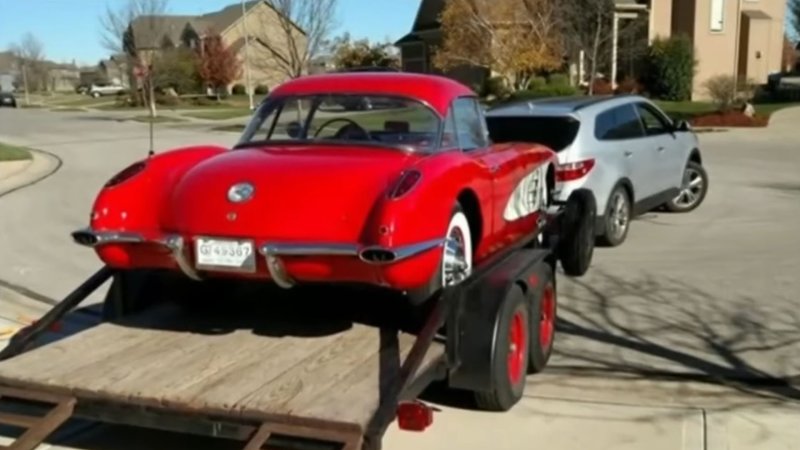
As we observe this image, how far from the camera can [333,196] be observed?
16.0 feet

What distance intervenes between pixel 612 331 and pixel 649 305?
83 centimetres

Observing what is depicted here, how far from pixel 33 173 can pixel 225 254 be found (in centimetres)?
1639

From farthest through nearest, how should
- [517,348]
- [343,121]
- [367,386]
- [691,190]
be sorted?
[691,190] → [343,121] → [517,348] → [367,386]

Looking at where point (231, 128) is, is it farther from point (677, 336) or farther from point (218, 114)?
point (677, 336)

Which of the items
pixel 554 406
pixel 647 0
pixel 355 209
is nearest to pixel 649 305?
pixel 554 406

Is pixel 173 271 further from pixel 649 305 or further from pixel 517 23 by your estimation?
pixel 517 23

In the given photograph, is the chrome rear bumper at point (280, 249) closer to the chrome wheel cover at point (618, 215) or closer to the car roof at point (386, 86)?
the car roof at point (386, 86)

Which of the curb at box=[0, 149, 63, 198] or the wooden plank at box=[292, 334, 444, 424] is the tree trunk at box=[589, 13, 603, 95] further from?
the wooden plank at box=[292, 334, 444, 424]

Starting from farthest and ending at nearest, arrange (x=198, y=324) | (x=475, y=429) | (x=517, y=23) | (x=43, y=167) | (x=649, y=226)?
(x=517, y=23) < (x=43, y=167) < (x=649, y=226) < (x=198, y=324) < (x=475, y=429)

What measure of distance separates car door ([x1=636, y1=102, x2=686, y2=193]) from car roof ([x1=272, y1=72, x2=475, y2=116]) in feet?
18.1

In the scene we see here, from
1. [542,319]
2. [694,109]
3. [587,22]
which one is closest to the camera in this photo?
[542,319]

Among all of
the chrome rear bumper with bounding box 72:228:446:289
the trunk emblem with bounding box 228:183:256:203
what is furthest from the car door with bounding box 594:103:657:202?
the trunk emblem with bounding box 228:183:256:203

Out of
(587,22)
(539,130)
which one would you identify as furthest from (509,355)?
(587,22)

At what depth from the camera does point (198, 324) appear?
18.4 ft
